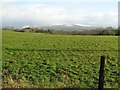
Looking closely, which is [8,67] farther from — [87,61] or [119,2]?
[119,2]

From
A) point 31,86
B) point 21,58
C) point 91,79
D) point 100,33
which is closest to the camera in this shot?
point 31,86

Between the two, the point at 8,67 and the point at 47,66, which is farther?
the point at 47,66

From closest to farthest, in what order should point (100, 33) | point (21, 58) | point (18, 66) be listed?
point (18, 66)
point (21, 58)
point (100, 33)

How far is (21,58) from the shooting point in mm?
12273

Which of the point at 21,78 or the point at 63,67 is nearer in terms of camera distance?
the point at 21,78

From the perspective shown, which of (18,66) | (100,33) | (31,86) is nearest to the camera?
(31,86)

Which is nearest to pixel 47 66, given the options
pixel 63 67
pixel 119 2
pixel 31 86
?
pixel 63 67

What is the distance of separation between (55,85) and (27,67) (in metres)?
2.19

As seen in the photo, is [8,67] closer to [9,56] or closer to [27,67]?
[27,67]

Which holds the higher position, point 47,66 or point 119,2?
point 119,2

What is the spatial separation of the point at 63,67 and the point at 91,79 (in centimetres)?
167

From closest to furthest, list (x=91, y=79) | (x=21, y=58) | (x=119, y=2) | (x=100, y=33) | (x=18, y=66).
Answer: (x=119, y=2) < (x=91, y=79) < (x=18, y=66) < (x=21, y=58) < (x=100, y=33)

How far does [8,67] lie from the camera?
10.0 m

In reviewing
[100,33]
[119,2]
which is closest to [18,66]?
[119,2]
